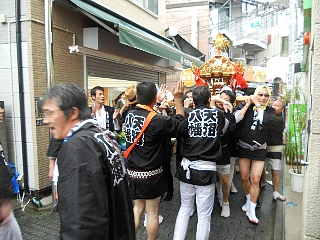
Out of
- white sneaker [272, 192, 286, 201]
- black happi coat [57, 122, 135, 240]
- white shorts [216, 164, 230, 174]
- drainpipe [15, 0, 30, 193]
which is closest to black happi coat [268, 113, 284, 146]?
white sneaker [272, 192, 286, 201]

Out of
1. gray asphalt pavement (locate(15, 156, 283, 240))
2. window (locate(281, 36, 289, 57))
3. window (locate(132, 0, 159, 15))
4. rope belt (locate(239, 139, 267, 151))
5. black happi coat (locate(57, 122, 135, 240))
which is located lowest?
gray asphalt pavement (locate(15, 156, 283, 240))

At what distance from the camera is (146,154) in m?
3.27

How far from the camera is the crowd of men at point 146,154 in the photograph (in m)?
1.51

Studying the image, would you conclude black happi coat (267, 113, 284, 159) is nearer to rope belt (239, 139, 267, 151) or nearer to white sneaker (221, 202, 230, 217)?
rope belt (239, 139, 267, 151)

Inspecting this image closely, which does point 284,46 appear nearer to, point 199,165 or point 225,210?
point 225,210

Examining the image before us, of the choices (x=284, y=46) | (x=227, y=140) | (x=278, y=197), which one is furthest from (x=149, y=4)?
(x=284, y=46)

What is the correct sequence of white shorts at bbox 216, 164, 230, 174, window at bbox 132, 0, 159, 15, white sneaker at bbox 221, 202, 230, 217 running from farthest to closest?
window at bbox 132, 0, 159, 15, white sneaker at bbox 221, 202, 230, 217, white shorts at bbox 216, 164, 230, 174

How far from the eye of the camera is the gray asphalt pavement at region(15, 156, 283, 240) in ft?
13.4

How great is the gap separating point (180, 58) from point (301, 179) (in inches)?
190

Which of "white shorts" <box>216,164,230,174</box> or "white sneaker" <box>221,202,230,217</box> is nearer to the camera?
"white shorts" <box>216,164,230,174</box>

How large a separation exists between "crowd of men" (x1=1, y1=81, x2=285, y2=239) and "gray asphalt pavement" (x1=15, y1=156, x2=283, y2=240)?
0.20 metres

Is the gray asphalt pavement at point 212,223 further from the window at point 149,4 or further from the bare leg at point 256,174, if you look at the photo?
the window at point 149,4

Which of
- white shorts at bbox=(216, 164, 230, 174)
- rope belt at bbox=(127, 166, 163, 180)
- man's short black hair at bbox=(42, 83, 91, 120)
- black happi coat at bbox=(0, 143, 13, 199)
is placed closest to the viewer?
man's short black hair at bbox=(42, 83, 91, 120)

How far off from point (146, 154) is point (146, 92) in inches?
29.2
